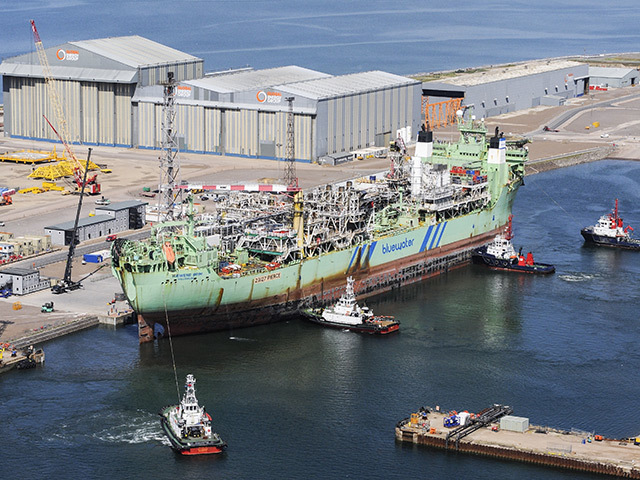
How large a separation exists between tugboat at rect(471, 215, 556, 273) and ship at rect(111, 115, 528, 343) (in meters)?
1.85

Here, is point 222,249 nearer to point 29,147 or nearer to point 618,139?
point 29,147

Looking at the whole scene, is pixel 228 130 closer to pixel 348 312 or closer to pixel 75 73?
pixel 75 73

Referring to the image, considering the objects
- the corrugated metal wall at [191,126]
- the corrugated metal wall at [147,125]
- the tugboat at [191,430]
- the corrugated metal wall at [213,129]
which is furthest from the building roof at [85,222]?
the corrugated metal wall at [147,125]

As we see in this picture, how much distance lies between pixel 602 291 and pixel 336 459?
44.6m

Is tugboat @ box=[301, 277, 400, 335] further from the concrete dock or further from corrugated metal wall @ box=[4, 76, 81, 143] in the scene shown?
corrugated metal wall @ box=[4, 76, 81, 143]

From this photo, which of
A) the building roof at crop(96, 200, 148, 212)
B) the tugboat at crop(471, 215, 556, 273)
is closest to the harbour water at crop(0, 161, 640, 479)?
the tugboat at crop(471, 215, 556, 273)

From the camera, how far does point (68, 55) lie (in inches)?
6693

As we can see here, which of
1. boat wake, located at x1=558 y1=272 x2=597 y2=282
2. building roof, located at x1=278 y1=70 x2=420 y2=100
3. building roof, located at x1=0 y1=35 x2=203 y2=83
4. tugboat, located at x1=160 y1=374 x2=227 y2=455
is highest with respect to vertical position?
building roof, located at x1=0 y1=35 x2=203 y2=83

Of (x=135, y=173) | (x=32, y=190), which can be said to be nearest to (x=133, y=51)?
(x=135, y=173)

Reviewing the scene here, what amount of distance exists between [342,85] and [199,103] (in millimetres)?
20349

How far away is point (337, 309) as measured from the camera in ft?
299

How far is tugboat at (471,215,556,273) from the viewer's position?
10981cm

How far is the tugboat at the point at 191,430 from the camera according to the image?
66.5 m

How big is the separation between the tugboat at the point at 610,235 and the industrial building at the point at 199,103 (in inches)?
1863
